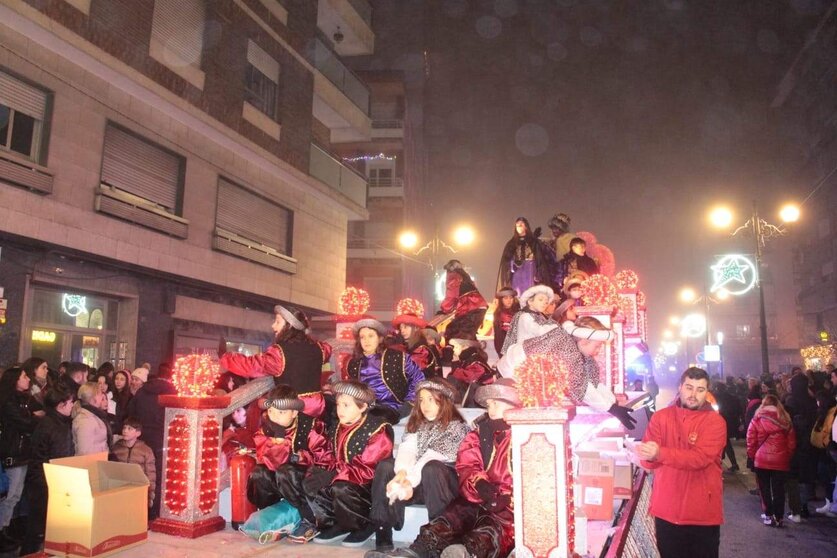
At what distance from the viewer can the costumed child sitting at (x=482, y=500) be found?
5.23 metres

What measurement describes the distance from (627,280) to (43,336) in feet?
40.3

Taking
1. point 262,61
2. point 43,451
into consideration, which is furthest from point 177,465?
point 262,61

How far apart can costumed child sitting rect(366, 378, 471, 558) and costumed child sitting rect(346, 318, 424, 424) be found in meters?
1.80

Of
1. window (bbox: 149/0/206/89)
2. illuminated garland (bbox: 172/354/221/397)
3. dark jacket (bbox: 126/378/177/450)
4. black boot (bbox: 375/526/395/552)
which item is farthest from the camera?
window (bbox: 149/0/206/89)

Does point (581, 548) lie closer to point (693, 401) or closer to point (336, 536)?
point (693, 401)

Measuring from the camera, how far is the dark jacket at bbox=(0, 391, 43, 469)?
295 inches

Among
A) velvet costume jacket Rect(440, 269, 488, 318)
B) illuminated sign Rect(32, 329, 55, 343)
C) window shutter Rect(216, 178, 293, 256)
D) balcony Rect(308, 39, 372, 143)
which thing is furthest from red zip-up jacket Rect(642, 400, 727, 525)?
balcony Rect(308, 39, 372, 143)

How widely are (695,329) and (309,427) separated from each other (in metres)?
42.5

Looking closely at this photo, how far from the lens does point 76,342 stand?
13.3 meters

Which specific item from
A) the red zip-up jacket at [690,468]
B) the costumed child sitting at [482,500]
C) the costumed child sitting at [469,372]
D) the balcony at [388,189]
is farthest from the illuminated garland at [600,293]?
the balcony at [388,189]

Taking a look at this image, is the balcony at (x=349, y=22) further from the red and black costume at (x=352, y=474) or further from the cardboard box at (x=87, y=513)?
the cardboard box at (x=87, y=513)

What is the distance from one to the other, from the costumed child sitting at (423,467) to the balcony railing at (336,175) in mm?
16820

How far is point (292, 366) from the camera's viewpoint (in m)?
7.60

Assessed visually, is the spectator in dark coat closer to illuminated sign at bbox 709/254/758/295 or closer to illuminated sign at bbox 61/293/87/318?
illuminated sign at bbox 61/293/87/318
